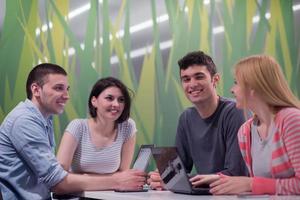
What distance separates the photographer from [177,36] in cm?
391

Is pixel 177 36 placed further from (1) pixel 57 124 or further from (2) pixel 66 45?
(1) pixel 57 124

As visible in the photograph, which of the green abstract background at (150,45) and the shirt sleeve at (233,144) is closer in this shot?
the shirt sleeve at (233,144)

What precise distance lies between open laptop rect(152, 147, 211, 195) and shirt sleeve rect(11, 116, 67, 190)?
47 centimetres

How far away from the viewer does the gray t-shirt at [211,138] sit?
2.31 meters

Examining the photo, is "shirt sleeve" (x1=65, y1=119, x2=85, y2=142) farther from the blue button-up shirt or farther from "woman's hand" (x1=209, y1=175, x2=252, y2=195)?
"woman's hand" (x1=209, y1=175, x2=252, y2=195)

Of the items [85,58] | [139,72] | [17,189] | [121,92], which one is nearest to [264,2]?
[139,72]

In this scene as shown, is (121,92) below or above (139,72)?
below

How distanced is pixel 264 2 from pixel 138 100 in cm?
166

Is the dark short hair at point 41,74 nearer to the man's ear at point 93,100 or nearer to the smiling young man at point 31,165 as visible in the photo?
the smiling young man at point 31,165

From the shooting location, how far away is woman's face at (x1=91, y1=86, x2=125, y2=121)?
259 cm

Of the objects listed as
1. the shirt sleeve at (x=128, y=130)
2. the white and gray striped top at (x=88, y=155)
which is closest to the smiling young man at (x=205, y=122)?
the shirt sleeve at (x=128, y=130)

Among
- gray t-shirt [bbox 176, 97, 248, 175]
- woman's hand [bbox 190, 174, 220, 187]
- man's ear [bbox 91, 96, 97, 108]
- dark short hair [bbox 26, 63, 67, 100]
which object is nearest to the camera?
woman's hand [bbox 190, 174, 220, 187]

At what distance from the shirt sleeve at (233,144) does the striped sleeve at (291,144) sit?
19.6 inches

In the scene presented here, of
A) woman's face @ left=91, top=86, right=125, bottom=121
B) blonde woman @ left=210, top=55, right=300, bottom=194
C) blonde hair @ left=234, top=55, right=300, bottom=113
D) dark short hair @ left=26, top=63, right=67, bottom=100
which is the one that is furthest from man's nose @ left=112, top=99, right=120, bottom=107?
blonde hair @ left=234, top=55, right=300, bottom=113
